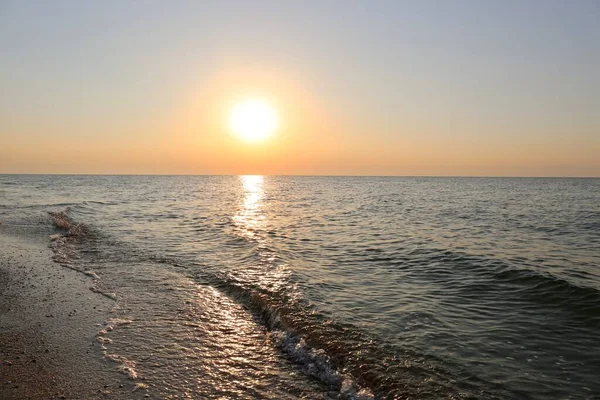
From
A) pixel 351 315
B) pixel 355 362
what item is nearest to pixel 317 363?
pixel 355 362

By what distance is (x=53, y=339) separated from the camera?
301 inches

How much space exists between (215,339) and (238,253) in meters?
9.65

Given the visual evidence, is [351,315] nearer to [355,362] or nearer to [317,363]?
[355,362]

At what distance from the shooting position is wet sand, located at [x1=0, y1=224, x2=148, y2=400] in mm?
5914

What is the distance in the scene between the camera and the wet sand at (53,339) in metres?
5.91

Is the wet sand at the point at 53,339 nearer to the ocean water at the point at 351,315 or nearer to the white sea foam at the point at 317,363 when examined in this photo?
the ocean water at the point at 351,315

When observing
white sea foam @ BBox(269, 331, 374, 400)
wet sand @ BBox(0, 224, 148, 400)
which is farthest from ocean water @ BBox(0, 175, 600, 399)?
wet sand @ BBox(0, 224, 148, 400)

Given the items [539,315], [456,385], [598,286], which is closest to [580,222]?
[598,286]

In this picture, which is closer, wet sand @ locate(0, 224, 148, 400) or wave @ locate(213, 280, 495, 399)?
wet sand @ locate(0, 224, 148, 400)

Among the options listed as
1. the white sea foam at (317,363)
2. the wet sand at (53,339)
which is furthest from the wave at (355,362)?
the wet sand at (53,339)

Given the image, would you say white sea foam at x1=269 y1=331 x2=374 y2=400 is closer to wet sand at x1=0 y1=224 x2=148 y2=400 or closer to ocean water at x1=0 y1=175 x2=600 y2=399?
ocean water at x1=0 y1=175 x2=600 y2=399

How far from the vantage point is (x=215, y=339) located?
812cm

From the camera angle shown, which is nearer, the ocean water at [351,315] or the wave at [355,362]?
the wave at [355,362]

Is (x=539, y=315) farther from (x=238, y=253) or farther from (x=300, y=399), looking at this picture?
(x=238, y=253)
